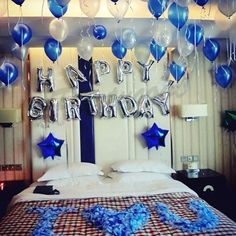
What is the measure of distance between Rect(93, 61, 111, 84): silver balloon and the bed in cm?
118

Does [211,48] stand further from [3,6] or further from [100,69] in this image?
[3,6]

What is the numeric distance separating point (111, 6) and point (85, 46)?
2.19ft

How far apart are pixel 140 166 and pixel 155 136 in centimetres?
46

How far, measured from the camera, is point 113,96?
11.7ft

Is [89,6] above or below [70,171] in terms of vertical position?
above

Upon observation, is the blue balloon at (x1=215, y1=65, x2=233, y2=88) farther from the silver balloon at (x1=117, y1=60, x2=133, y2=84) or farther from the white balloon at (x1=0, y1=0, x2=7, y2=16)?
the white balloon at (x1=0, y1=0, x2=7, y2=16)

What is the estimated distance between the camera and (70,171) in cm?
321

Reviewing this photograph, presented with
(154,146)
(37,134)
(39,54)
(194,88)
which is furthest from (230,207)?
(39,54)

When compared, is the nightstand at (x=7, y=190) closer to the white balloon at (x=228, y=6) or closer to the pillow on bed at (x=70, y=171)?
the pillow on bed at (x=70, y=171)

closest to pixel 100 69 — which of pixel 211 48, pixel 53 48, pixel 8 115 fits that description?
pixel 53 48

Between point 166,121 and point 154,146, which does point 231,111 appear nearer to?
point 166,121

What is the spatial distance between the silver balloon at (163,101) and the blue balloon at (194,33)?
98 centimetres

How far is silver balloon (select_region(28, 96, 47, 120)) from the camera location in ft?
11.4

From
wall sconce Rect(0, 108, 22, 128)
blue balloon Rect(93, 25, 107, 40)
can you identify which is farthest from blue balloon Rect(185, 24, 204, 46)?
wall sconce Rect(0, 108, 22, 128)
